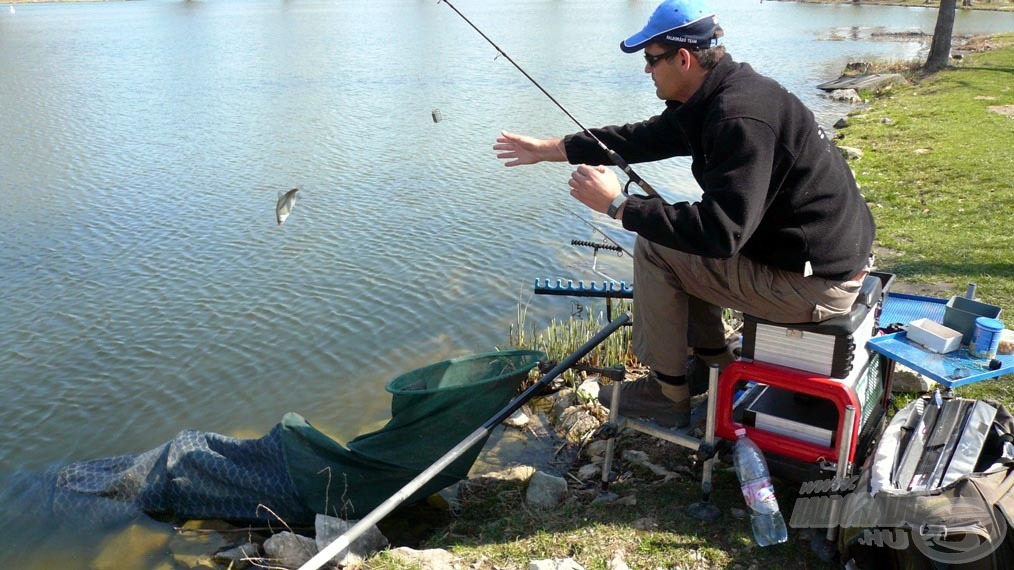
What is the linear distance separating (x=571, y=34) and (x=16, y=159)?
75.2ft

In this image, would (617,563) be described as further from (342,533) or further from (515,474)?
(515,474)

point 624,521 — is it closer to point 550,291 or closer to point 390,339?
point 550,291

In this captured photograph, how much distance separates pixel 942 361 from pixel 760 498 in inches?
36.8

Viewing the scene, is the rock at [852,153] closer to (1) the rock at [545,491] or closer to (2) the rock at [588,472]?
(2) the rock at [588,472]

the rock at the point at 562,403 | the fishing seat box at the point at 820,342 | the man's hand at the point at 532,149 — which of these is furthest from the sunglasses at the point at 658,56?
the rock at the point at 562,403

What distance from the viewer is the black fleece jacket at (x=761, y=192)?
278 centimetres

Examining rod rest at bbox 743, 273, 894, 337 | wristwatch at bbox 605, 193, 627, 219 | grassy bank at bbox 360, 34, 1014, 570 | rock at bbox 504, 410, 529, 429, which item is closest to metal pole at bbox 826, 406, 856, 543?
grassy bank at bbox 360, 34, 1014, 570

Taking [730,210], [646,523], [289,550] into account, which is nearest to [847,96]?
[646,523]

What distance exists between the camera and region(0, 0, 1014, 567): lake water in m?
6.05

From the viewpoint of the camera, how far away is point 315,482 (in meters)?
3.93

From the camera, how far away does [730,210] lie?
279 centimetres

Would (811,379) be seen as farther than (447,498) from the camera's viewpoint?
No

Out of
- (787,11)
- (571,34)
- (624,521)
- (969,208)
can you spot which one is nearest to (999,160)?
(969,208)

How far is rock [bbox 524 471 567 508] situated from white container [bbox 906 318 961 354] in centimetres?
165
